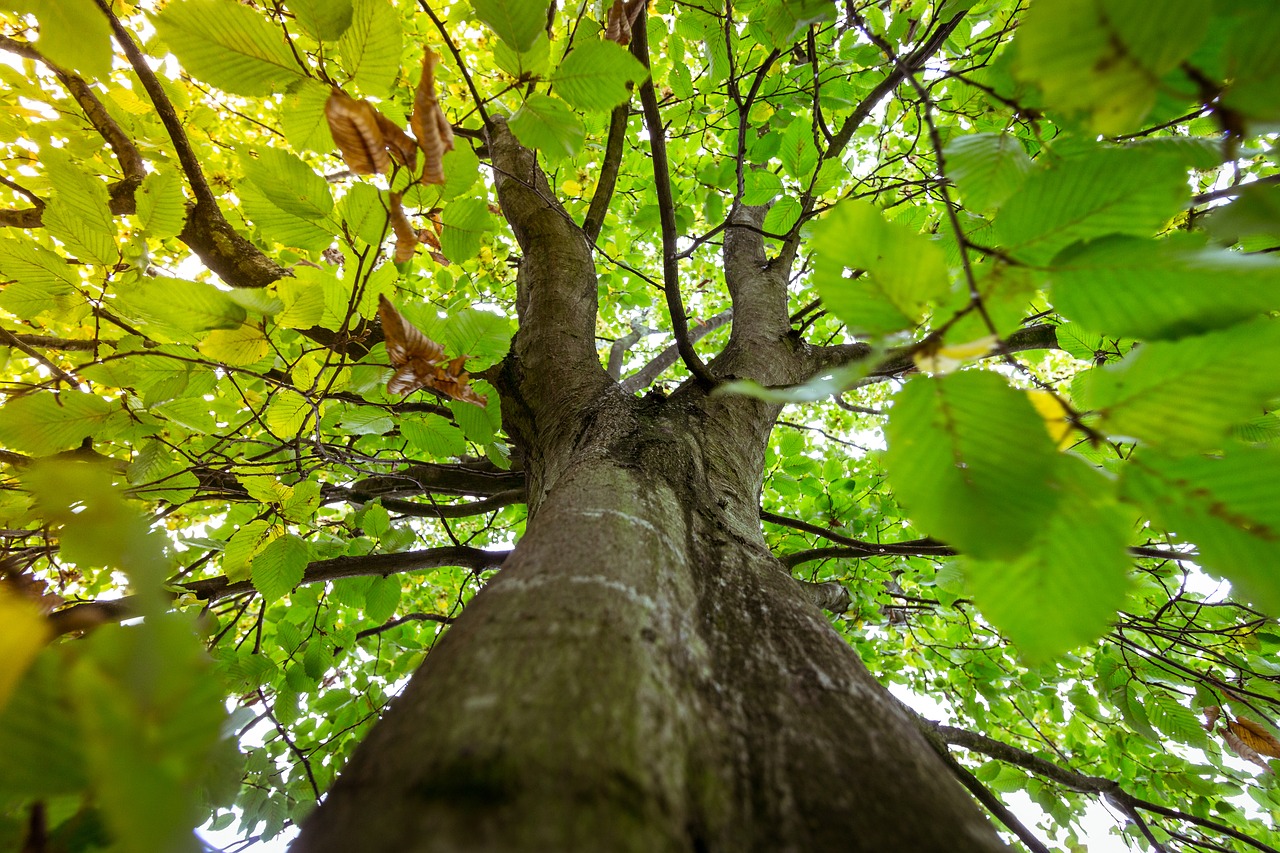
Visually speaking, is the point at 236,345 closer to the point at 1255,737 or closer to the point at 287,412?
the point at 287,412

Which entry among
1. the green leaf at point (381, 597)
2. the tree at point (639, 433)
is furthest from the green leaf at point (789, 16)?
the green leaf at point (381, 597)

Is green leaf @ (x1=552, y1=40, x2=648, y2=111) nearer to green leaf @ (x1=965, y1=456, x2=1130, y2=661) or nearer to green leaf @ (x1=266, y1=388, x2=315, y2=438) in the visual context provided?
green leaf @ (x1=965, y1=456, x2=1130, y2=661)

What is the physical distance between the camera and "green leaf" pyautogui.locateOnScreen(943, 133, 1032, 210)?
0.64m

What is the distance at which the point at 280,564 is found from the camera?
1309 millimetres

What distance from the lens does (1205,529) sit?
1.36ft

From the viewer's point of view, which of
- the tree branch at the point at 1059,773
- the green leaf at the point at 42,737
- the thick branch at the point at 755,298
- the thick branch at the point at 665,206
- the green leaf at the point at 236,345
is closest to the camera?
the green leaf at the point at 42,737

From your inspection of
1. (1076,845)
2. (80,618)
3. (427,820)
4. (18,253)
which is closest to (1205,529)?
(427,820)

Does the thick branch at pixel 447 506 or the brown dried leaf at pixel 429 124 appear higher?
the thick branch at pixel 447 506

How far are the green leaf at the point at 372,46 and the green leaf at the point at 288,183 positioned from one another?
0.60 feet

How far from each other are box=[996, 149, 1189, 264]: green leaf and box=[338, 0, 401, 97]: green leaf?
81cm

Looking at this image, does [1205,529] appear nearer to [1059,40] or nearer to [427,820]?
[1059,40]

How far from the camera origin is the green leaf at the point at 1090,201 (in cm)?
44

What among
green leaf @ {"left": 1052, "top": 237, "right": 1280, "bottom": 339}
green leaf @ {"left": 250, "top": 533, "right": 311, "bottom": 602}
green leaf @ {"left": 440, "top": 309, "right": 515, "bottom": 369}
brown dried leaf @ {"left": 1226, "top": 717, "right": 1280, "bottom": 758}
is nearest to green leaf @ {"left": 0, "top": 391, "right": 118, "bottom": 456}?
green leaf @ {"left": 250, "top": 533, "right": 311, "bottom": 602}

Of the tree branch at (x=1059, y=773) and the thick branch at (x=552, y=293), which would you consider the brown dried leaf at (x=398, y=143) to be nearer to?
the thick branch at (x=552, y=293)
